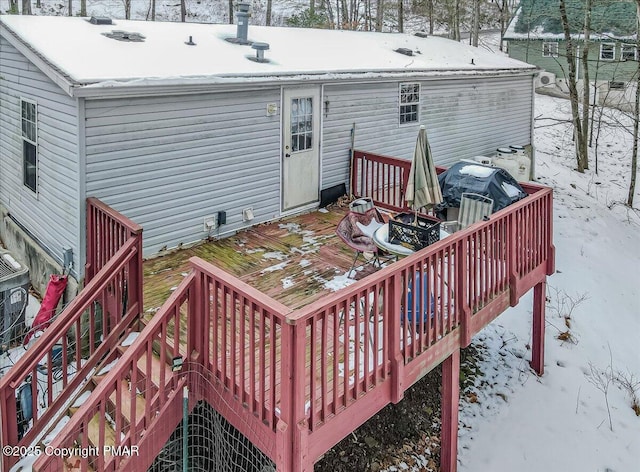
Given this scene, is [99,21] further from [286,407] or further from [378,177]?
[286,407]

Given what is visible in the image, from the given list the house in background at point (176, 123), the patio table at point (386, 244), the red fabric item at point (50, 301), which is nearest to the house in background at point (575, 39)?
the house in background at point (176, 123)

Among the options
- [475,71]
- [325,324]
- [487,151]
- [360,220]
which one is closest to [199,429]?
[325,324]

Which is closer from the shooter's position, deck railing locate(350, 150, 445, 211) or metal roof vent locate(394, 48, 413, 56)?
deck railing locate(350, 150, 445, 211)

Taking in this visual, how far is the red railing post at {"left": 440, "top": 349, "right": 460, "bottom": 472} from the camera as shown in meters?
5.28

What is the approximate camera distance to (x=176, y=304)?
13.0ft

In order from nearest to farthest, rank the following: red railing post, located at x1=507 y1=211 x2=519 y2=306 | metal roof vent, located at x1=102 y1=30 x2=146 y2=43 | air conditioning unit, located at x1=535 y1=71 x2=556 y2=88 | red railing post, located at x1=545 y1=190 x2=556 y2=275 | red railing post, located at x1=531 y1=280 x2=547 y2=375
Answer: red railing post, located at x1=507 y1=211 x2=519 y2=306 < red railing post, located at x1=545 y1=190 x2=556 y2=275 < red railing post, located at x1=531 y1=280 x2=547 y2=375 < metal roof vent, located at x1=102 y1=30 x2=146 y2=43 < air conditioning unit, located at x1=535 y1=71 x2=556 y2=88

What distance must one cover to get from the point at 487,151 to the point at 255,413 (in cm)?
1107

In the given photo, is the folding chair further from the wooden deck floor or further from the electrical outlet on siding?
the electrical outlet on siding

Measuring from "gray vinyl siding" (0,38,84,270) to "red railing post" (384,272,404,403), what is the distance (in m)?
3.77

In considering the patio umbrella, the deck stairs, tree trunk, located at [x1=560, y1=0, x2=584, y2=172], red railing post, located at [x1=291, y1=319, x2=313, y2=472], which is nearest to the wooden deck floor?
the deck stairs

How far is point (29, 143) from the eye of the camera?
6793 millimetres

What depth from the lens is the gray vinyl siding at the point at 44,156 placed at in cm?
588

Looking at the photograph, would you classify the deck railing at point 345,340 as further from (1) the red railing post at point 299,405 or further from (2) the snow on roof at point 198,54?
(2) the snow on roof at point 198,54

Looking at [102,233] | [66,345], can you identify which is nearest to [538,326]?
[102,233]
